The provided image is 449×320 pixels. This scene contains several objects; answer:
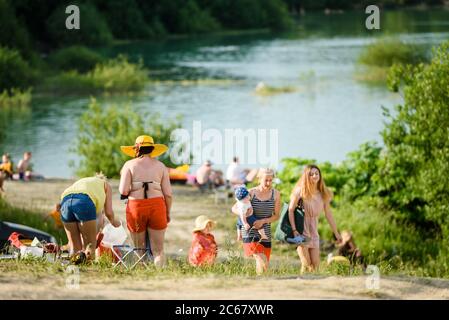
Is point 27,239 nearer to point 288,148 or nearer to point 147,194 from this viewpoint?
point 147,194

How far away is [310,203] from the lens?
477 inches

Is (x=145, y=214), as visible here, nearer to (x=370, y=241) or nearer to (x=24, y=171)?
(x=370, y=241)

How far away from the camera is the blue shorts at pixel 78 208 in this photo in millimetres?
11641

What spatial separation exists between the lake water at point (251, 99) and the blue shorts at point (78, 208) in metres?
17.0

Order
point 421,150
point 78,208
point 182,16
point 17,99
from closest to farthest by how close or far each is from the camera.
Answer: point 78,208, point 421,150, point 17,99, point 182,16

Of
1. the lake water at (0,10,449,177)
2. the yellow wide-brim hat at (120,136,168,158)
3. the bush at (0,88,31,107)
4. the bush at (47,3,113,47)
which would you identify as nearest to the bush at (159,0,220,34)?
the lake water at (0,10,449,177)

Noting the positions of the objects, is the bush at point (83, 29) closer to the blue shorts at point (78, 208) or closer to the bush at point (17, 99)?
the bush at point (17, 99)

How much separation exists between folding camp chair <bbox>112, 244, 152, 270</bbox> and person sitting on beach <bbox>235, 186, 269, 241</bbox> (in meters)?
1.02

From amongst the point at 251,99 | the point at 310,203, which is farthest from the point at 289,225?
the point at 251,99

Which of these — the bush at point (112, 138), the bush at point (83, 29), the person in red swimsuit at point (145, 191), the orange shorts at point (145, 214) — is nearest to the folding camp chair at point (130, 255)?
the person in red swimsuit at point (145, 191)

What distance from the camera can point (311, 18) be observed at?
122750 millimetres

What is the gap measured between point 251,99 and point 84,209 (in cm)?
4391

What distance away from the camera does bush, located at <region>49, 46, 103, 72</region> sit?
62938 mm
